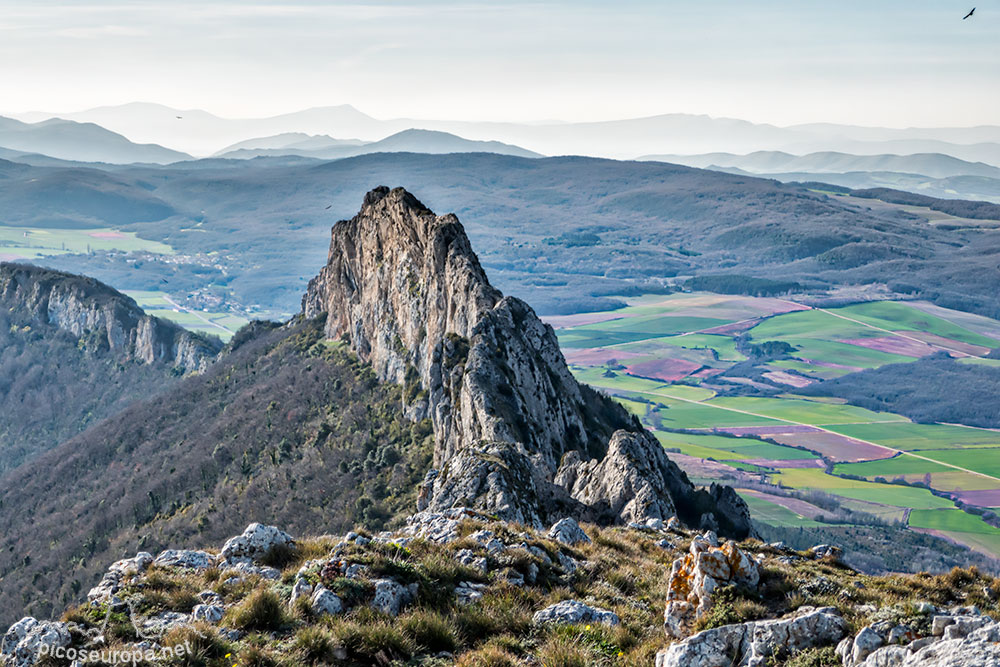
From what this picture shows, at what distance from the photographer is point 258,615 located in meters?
16.8

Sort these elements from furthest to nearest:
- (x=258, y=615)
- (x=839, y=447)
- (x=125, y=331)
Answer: (x=839, y=447) → (x=125, y=331) → (x=258, y=615)

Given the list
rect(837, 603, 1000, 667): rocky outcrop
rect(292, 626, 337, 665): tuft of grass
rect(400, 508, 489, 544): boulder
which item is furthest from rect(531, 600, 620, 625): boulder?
rect(400, 508, 489, 544): boulder

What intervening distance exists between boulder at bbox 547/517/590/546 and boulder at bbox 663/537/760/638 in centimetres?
777

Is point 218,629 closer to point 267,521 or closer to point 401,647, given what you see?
point 401,647

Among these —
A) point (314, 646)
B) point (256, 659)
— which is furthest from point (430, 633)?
point (256, 659)

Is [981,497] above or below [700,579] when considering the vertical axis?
below

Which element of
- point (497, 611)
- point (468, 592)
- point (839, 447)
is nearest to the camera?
point (497, 611)

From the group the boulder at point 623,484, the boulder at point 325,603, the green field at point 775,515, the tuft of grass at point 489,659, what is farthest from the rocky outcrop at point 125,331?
the tuft of grass at point 489,659

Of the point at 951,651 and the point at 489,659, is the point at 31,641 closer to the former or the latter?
the point at 489,659

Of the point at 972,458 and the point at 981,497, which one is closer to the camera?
the point at 981,497

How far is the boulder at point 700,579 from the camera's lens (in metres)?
16.2

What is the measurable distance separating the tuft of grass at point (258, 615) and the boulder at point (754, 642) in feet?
25.9

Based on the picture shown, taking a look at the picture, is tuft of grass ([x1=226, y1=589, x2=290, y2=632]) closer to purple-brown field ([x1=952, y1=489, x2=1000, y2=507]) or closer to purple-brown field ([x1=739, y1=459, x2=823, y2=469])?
purple-brown field ([x1=952, y1=489, x2=1000, y2=507])

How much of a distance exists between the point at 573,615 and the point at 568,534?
7723mm
